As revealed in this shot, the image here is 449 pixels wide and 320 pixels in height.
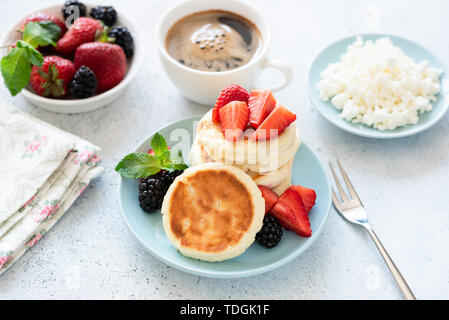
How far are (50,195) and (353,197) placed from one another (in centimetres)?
107

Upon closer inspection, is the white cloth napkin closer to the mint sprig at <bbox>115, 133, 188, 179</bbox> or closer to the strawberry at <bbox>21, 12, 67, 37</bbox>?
the mint sprig at <bbox>115, 133, 188, 179</bbox>

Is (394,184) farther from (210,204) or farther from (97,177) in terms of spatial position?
(97,177)

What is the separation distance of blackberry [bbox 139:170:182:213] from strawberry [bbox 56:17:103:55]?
698 millimetres

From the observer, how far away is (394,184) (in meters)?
1.78

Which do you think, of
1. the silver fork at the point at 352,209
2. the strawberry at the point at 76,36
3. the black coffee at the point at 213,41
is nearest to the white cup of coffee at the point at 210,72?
the black coffee at the point at 213,41

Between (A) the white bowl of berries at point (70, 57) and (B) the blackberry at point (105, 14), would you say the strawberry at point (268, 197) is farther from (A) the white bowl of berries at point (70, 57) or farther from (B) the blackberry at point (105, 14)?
(B) the blackberry at point (105, 14)

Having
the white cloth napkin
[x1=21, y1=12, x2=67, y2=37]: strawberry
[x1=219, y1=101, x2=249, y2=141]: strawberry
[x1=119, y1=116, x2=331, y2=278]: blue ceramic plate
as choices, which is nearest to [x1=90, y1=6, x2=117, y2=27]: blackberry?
[x1=21, y1=12, x2=67, y2=37]: strawberry

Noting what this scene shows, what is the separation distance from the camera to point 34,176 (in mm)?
1605

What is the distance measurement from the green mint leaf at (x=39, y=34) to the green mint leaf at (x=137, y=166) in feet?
2.14

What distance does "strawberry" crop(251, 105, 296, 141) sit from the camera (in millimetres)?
1411

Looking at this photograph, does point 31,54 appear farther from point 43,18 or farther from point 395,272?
point 395,272

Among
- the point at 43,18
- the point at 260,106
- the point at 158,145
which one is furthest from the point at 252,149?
the point at 43,18
